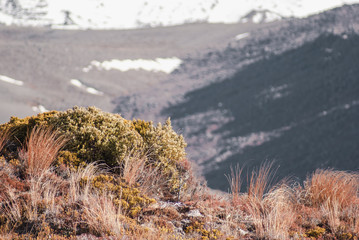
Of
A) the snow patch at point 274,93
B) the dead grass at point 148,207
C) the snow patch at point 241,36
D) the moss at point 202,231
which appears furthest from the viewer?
the snow patch at point 241,36

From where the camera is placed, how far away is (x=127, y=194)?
6.27 m

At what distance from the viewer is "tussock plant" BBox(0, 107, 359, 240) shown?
18.5 ft

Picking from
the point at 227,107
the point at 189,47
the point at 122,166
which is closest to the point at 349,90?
the point at 227,107

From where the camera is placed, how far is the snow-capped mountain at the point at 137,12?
359 ft

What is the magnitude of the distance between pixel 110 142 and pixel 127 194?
4.40 feet

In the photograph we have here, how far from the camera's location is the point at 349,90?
44.5 m

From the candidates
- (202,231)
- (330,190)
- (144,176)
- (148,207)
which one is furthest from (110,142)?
(330,190)

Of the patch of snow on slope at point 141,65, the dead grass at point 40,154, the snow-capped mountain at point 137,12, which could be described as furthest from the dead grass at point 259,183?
the snow-capped mountain at point 137,12

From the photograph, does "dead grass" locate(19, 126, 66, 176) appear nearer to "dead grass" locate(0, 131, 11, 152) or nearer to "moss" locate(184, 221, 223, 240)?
"dead grass" locate(0, 131, 11, 152)

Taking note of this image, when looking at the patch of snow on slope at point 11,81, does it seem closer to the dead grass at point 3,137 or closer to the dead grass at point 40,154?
the dead grass at point 3,137

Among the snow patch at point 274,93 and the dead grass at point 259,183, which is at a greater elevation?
the dead grass at point 259,183

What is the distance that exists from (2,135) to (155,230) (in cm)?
407

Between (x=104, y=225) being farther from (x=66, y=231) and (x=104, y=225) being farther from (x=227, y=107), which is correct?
(x=227, y=107)

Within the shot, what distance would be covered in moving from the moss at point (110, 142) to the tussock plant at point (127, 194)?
2 cm
